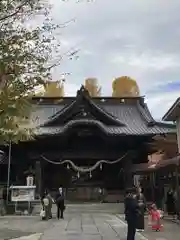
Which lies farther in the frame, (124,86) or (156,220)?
(124,86)

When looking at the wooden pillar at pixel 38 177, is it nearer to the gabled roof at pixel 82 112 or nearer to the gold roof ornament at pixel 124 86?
the gabled roof at pixel 82 112

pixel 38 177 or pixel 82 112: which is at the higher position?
pixel 82 112

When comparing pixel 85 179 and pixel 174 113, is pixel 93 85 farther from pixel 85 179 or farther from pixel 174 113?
pixel 174 113

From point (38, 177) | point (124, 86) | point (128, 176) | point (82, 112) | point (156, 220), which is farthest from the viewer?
point (124, 86)

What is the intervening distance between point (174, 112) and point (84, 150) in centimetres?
1062

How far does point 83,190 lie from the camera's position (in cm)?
3262

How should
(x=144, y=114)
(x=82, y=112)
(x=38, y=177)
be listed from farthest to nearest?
(x=144, y=114)
(x=82, y=112)
(x=38, y=177)

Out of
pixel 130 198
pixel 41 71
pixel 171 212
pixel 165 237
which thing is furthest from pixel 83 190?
Result: pixel 41 71

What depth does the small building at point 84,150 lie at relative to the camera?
103ft

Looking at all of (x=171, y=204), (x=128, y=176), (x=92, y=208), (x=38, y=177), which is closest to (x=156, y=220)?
(x=171, y=204)

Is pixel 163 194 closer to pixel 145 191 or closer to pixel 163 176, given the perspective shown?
pixel 163 176

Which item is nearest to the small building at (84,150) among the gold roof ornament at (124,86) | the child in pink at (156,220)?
the child in pink at (156,220)

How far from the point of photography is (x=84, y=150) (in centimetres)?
3256

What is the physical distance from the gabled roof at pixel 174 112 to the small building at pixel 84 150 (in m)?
6.19
